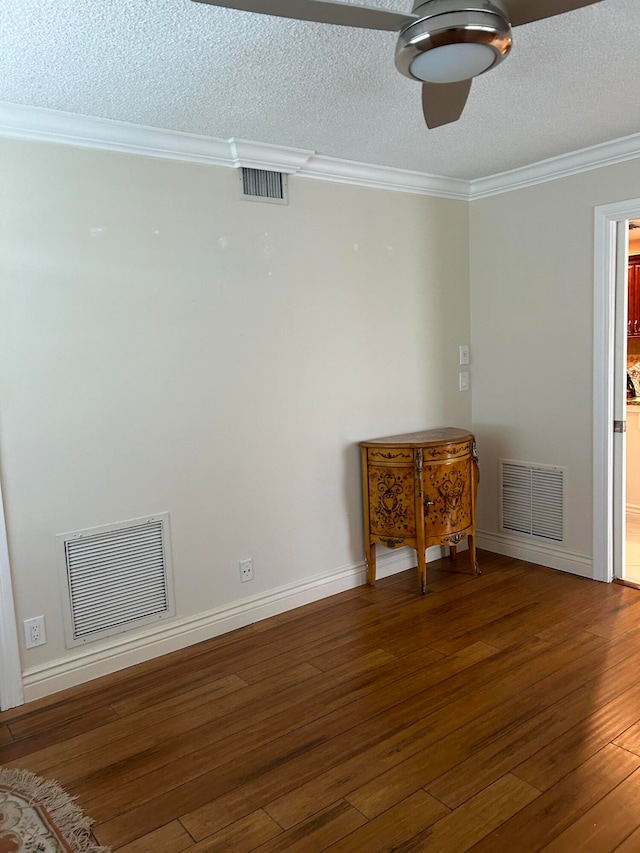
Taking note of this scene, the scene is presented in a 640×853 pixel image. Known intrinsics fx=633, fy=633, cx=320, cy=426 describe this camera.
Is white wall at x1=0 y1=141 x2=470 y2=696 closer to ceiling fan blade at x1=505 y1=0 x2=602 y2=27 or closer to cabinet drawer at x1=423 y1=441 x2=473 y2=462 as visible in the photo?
cabinet drawer at x1=423 y1=441 x2=473 y2=462

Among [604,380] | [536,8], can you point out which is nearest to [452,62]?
[536,8]

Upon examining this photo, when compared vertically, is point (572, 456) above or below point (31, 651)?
above

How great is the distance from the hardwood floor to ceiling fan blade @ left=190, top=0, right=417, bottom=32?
223 cm

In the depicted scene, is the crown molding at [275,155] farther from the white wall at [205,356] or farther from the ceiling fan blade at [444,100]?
the ceiling fan blade at [444,100]

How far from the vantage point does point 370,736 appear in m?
2.34

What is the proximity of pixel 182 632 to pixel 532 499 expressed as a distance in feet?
7.53

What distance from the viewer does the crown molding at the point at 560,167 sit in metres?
3.37

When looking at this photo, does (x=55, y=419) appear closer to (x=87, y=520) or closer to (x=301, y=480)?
(x=87, y=520)

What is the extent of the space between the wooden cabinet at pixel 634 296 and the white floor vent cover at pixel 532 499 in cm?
186

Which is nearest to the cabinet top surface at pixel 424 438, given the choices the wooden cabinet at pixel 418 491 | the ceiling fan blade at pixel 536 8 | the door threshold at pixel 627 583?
the wooden cabinet at pixel 418 491

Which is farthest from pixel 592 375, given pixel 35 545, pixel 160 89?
pixel 35 545

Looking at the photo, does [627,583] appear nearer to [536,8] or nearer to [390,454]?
[390,454]

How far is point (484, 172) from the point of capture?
12.8ft

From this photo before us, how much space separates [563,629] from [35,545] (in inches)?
98.5
